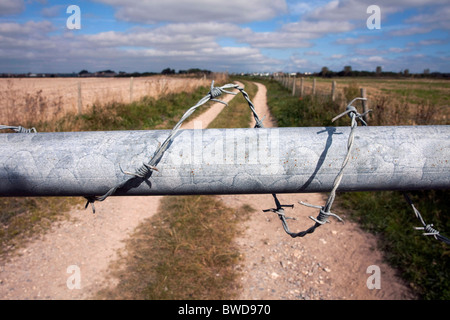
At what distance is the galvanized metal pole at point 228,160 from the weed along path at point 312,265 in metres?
2.86

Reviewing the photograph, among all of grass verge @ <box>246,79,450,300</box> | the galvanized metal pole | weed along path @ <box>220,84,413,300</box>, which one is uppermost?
the galvanized metal pole

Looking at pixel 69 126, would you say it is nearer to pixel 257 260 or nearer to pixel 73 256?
pixel 73 256

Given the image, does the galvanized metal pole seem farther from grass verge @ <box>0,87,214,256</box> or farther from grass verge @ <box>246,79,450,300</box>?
grass verge @ <box>0,87,214,256</box>

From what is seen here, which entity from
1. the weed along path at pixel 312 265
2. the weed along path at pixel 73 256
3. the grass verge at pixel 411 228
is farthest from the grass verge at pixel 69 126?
the grass verge at pixel 411 228

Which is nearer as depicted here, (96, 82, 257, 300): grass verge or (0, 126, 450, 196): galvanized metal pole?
(0, 126, 450, 196): galvanized metal pole

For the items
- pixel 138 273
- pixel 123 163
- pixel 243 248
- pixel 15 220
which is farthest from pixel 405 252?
pixel 15 220

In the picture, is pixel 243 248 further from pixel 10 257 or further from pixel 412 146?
pixel 412 146

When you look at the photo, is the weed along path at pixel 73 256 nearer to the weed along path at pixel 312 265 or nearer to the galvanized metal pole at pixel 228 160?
the weed along path at pixel 312 265

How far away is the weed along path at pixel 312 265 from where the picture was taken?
130 inches

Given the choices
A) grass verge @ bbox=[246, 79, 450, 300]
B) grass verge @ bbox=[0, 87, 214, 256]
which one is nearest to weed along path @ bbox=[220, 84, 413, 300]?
grass verge @ bbox=[246, 79, 450, 300]

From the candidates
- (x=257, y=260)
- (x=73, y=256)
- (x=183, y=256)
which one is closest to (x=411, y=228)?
(x=257, y=260)

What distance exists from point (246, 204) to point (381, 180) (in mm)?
4571

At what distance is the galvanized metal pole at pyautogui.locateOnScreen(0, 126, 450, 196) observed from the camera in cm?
76

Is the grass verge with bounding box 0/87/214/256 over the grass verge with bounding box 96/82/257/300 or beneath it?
over
